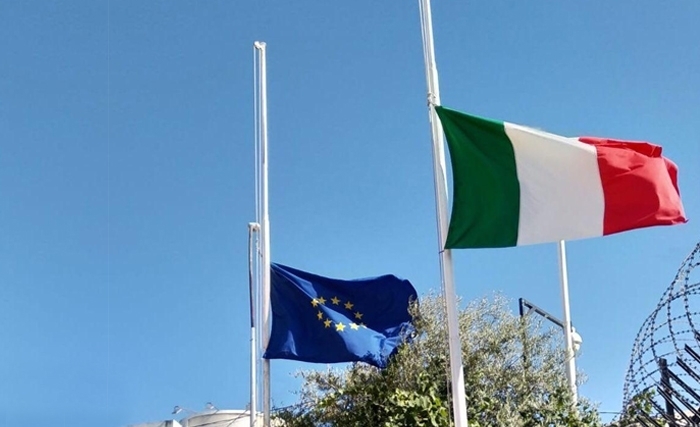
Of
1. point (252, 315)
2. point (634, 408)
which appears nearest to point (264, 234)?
point (252, 315)

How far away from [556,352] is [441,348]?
1.64 meters

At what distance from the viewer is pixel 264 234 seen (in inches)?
514

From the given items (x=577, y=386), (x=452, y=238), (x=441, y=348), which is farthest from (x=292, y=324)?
(x=577, y=386)

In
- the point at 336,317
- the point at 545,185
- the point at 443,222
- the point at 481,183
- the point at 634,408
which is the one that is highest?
the point at 481,183

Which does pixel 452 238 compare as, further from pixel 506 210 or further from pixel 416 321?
pixel 416 321

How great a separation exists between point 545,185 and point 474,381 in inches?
125

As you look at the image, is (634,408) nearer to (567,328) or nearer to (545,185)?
(545,185)

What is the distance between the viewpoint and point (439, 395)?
11797mm

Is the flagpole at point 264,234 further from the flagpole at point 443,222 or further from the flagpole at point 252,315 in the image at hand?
the flagpole at point 443,222

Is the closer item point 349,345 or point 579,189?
point 579,189

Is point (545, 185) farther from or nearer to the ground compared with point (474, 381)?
farther from the ground

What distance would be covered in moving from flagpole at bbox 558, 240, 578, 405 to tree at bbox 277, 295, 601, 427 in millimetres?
136

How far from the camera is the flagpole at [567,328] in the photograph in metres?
12.6

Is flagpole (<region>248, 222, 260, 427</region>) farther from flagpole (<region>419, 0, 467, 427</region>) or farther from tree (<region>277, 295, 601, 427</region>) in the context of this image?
flagpole (<region>419, 0, 467, 427</region>)
